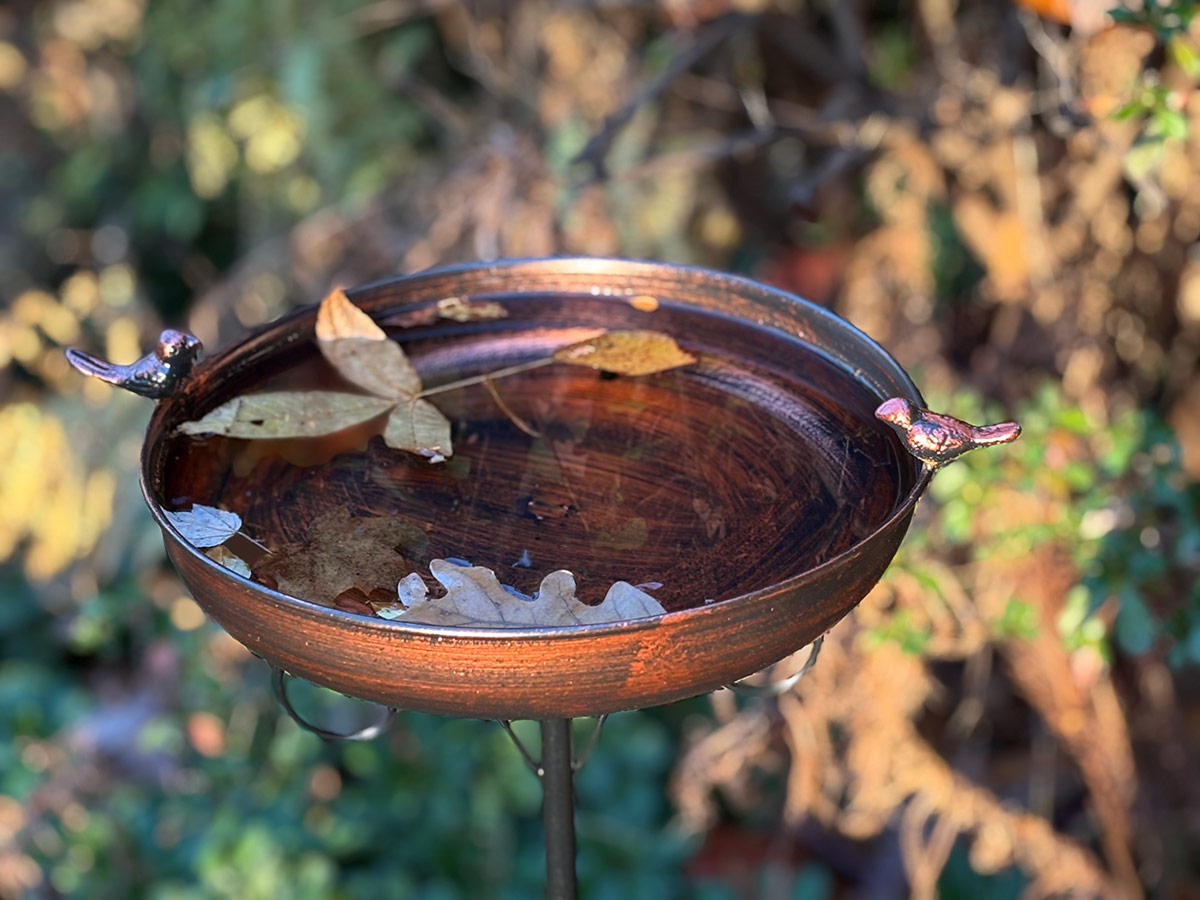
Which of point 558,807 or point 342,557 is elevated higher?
point 342,557

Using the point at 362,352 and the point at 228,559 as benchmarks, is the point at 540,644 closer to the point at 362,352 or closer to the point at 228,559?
the point at 228,559

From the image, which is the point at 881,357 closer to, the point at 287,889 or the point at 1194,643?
the point at 1194,643

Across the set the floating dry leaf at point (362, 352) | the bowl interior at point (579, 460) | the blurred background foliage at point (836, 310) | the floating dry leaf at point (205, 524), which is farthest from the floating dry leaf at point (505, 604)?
the blurred background foliage at point (836, 310)

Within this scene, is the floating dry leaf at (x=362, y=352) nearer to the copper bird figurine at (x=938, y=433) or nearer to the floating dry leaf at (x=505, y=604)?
the floating dry leaf at (x=505, y=604)

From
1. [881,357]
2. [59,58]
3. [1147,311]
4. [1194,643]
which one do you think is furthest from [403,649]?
[59,58]

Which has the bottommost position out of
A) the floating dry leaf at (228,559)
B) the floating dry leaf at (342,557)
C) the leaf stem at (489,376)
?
the leaf stem at (489,376)

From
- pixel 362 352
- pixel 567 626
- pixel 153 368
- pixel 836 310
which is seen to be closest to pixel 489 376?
pixel 362 352
